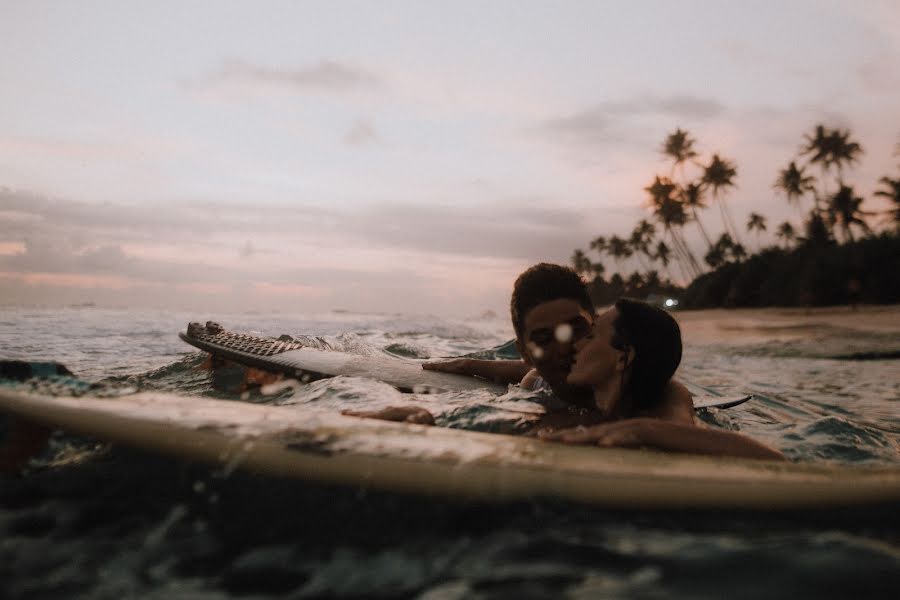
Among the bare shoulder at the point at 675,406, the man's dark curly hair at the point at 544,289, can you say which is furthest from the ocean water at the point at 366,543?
the man's dark curly hair at the point at 544,289

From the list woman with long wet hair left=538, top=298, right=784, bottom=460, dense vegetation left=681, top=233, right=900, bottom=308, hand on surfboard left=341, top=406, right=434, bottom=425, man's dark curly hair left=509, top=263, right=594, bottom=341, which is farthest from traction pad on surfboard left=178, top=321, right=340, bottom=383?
dense vegetation left=681, top=233, right=900, bottom=308

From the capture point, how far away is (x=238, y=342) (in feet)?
17.2

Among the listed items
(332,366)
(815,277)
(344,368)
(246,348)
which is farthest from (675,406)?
(815,277)

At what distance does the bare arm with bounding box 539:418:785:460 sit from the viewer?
1.66 metres

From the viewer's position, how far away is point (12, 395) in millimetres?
2035

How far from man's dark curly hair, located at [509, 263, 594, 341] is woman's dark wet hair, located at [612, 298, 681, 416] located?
1.39 ft

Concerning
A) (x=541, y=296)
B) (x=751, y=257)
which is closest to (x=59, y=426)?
(x=541, y=296)

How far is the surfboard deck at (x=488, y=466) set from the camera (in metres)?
1.36

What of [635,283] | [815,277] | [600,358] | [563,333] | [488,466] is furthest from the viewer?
[635,283]

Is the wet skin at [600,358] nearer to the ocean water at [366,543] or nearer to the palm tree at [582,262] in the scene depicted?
the ocean water at [366,543]

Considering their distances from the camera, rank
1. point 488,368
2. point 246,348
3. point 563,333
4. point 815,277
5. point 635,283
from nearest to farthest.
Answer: point 563,333 < point 488,368 < point 246,348 < point 815,277 < point 635,283

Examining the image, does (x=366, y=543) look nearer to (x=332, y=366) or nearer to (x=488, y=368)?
(x=488, y=368)

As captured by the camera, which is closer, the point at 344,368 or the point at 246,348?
the point at 344,368

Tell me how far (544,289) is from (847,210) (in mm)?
42291
